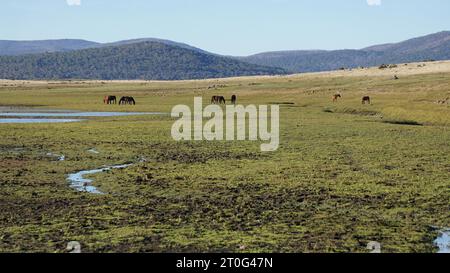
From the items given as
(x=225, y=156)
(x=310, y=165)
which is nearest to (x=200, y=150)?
(x=225, y=156)

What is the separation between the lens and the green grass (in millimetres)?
14188

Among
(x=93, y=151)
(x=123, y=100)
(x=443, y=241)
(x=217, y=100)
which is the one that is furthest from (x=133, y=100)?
(x=443, y=241)

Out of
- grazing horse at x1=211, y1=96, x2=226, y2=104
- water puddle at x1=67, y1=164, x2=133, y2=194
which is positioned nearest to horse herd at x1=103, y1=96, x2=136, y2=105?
grazing horse at x1=211, y1=96, x2=226, y2=104

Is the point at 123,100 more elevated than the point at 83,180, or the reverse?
the point at 83,180

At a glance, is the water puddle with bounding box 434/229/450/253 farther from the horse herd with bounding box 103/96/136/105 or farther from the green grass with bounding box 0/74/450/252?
the horse herd with bounding box 103/96/136/105

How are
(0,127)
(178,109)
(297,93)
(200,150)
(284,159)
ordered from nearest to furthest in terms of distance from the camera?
(284,159), (200,150), (0,127), (178,109), (297,93)

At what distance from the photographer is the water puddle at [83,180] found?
20.3 meters

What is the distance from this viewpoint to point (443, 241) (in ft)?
46.1

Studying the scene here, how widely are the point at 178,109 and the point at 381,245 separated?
47.7 metres

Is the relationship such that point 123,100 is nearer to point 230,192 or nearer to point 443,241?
point 230,192

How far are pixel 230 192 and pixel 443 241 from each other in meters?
7.09

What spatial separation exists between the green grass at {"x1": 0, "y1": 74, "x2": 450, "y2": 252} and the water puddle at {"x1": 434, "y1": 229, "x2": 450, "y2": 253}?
0.19 metres

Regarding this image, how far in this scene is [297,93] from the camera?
78.9 metres
